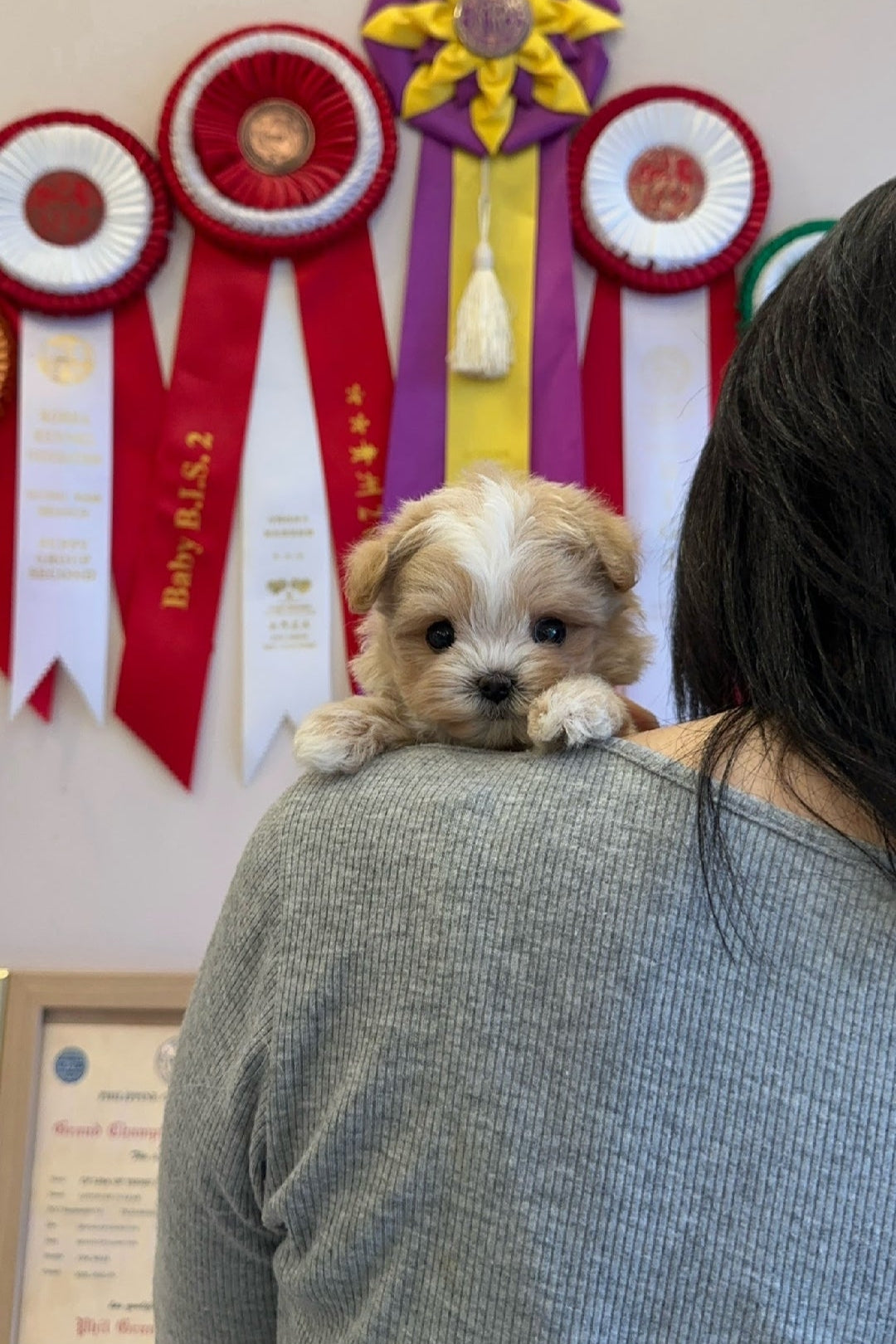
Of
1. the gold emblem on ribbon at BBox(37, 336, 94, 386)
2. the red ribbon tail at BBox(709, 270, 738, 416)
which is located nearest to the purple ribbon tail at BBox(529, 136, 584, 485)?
the red ribbon tail at BBox(709, 270, 738, 416)

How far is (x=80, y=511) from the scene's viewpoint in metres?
1.85

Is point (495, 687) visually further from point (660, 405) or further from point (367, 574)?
point (660, 405)

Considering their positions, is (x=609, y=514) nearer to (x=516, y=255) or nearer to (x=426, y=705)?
(x=426, y=705)

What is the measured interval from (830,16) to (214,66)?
0.93 m

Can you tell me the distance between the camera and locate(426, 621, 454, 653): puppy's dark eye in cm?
107

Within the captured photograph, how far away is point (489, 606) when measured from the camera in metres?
1.05

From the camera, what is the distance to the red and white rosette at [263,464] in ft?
6.03

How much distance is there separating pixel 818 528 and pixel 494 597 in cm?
42

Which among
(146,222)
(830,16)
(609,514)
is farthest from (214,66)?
(609,514)

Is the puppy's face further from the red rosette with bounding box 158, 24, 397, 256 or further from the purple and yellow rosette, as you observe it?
the red rosette with bounding box 158, 24, 397, 256

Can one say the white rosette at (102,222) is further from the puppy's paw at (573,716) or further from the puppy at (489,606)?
the puppy's paw at (573,716)

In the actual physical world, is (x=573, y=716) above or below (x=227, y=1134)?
above

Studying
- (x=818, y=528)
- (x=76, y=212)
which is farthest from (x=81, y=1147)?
(x=818, y=528)

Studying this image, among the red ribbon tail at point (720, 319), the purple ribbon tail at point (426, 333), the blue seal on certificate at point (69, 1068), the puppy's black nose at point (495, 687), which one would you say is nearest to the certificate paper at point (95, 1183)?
the blue seal on certificate at point (69, 1068)
